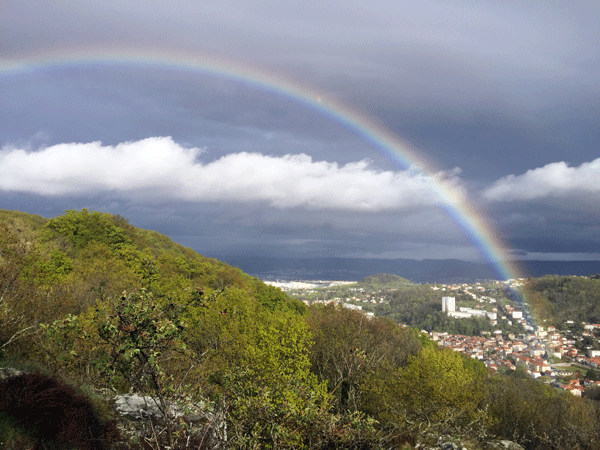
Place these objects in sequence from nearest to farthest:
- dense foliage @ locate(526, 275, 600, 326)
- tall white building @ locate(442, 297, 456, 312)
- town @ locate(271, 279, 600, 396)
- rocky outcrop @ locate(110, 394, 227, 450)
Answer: rocky outcrop @ locate(110, 394, 227, 450)
town @ locate(271, 279, 600, 396)
dense foliage @ locate(526, 275, 600, 326)
tall white building @ locate(442, 297, 456, 312)

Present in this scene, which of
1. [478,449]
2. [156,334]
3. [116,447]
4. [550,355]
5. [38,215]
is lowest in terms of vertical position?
[550,355]

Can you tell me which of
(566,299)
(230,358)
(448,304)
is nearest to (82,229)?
(230,358)

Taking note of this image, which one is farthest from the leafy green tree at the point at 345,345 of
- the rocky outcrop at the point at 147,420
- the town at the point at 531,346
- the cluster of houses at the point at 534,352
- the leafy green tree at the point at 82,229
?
the cluster of houses at the point at 534,352

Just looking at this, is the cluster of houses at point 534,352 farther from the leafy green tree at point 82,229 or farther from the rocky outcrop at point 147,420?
the rocky outcrop at point 147,420

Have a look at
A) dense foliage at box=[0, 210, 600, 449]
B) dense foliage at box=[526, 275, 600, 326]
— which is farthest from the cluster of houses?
dense foliage at box=[0, 210, 600, 449]

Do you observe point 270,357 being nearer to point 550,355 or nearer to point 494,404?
point 494,404

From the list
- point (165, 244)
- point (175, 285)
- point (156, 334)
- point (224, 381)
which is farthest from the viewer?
point (165, 244)

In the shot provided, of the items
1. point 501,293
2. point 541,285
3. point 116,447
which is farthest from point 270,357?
point 501,293

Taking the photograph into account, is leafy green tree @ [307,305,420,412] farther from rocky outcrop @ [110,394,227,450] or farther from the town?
rocky outcrop @ [110,394,227,450]
